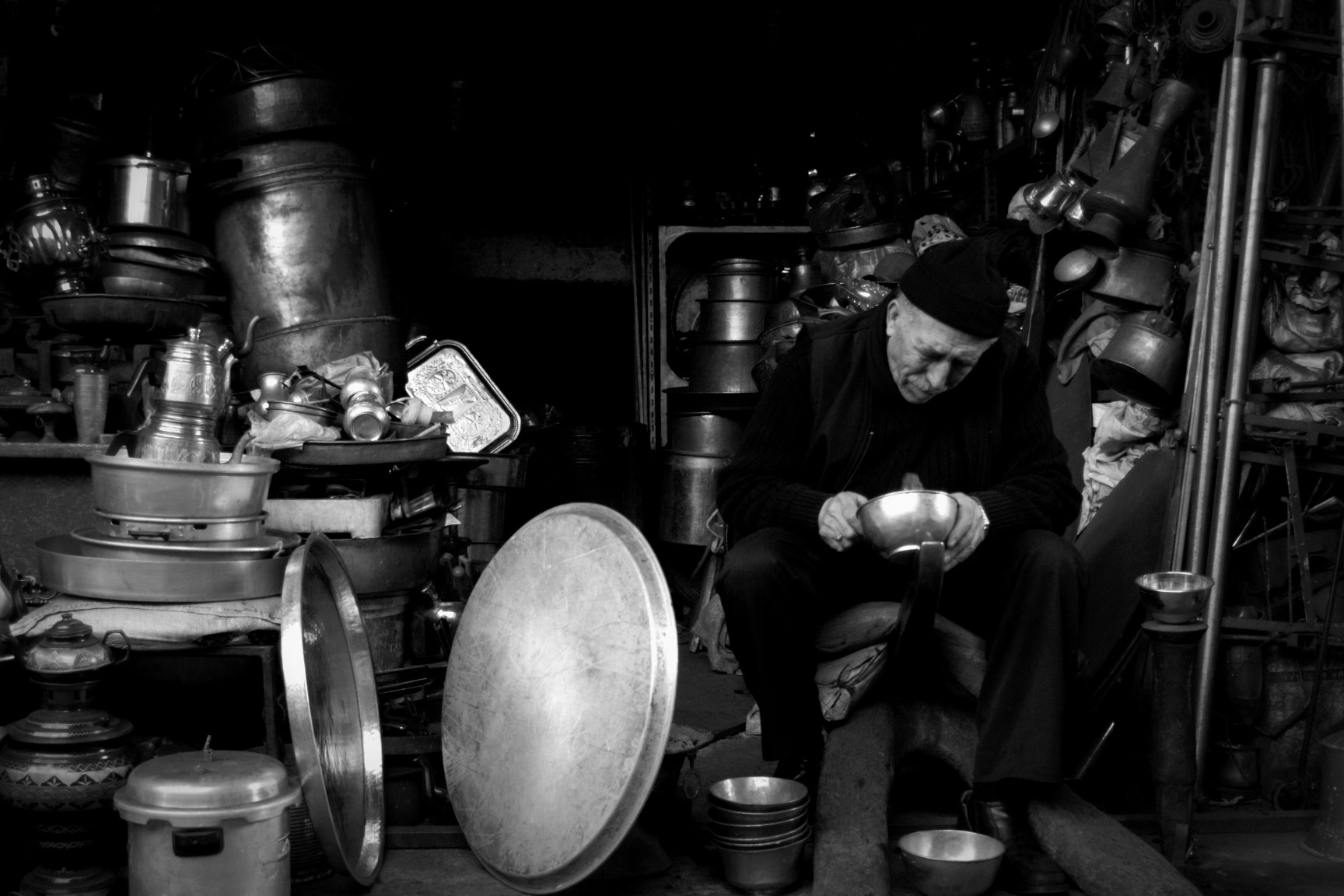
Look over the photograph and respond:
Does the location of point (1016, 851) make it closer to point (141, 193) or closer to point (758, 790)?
point (758, 790)

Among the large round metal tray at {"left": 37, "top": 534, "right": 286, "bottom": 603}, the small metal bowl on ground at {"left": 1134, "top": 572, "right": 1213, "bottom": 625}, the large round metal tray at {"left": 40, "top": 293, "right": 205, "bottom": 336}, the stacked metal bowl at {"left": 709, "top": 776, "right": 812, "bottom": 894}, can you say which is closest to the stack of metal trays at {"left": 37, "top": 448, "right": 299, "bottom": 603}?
the large round metal tray at {"left": 37, "top": 534, "right": 286, "bottom": 603}

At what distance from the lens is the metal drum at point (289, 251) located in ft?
15.4

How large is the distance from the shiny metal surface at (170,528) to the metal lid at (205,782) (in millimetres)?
772

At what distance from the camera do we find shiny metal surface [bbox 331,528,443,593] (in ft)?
12.5

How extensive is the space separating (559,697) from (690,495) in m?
3.22

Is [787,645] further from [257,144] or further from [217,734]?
[257,144]

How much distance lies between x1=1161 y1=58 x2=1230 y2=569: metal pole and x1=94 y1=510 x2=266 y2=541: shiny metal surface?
7.91 ft

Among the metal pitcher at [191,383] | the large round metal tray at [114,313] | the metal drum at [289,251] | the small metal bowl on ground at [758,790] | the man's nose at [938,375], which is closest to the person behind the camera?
the small metal bowl on ground at [758,790]

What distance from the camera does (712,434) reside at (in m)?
5.80

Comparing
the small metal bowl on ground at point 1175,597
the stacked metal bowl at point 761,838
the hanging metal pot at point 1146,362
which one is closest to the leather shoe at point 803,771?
the stacked metal bowl at point 761,838

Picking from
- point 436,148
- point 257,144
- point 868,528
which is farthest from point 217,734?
point 436,148

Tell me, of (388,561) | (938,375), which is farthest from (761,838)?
(388,561)

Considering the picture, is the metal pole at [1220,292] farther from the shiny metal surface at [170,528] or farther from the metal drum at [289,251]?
the metal drum at [289,251]

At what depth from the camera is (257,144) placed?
15.4ft
